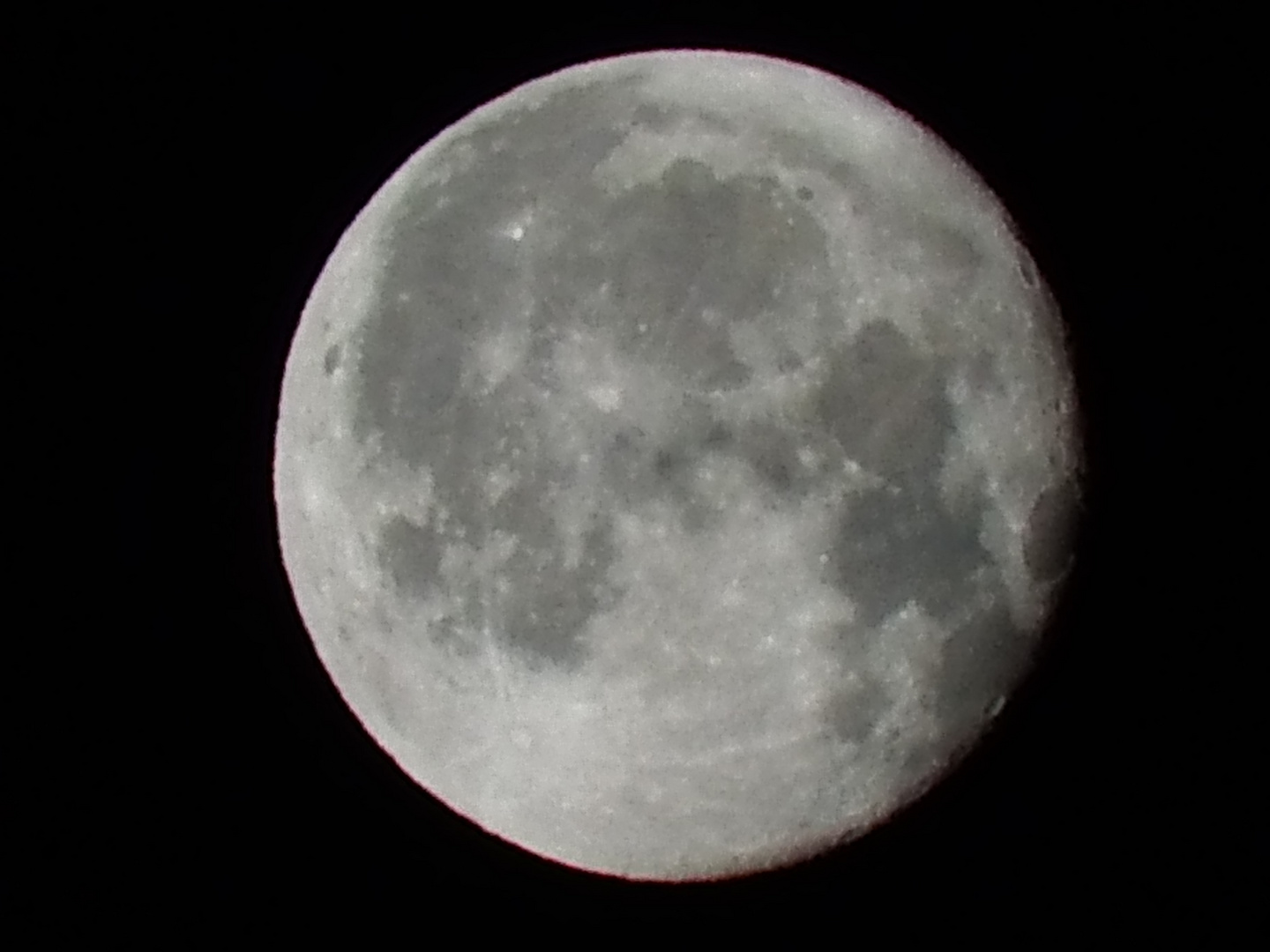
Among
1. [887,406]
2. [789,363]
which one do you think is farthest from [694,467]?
[887,406]

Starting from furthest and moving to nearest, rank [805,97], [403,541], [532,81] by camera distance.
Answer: [532,81] < [805,97] < [403,541]

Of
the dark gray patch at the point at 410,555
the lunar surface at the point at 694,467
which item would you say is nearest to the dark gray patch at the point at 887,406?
the lunar surface at the point at 694,467

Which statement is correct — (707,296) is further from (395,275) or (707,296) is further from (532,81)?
(532,81)

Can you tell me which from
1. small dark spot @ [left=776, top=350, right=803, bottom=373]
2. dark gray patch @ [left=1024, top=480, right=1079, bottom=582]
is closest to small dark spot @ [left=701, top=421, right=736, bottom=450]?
small dark spot @ [left=776, top=350, right=803, bottom=373]

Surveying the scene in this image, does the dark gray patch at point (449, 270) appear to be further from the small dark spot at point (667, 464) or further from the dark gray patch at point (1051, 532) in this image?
the dark gray patch at point (1051, 532)

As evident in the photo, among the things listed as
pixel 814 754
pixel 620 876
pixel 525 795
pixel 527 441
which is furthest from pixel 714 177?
pixel 620 876

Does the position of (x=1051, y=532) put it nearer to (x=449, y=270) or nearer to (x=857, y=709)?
(x=857, y=709)
